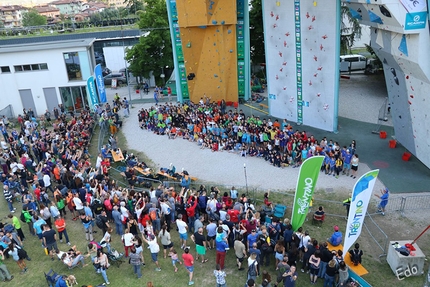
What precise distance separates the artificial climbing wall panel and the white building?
25.9 ft

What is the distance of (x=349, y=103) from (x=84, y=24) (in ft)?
202

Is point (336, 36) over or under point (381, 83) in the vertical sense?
over

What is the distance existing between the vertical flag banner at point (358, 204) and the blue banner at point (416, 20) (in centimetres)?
684

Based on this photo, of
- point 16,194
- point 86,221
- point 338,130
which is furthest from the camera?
point 338,130

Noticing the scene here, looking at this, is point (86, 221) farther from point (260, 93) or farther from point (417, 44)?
point (260, 93)

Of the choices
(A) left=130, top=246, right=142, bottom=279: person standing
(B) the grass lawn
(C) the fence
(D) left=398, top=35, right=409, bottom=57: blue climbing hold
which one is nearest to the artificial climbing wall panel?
(D) left=398, top=35, right=409, bottom=57: blue climbing hold

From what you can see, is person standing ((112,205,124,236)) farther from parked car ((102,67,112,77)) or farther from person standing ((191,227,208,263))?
parked car ((102,67,112,77))

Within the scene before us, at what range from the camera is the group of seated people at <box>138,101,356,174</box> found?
17.7 metres

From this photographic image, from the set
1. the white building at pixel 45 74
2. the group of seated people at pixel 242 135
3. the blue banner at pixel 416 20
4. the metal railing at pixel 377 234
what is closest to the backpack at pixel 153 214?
the metal railing at pixel 377 234

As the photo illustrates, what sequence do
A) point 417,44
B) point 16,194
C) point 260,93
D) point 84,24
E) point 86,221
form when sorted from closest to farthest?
point 86,221
point 417,44
point 16,194
point 260,93
point 84,24

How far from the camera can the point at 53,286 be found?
10992 millimetres

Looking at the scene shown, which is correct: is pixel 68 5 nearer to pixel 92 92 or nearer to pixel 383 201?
pixel 92 92

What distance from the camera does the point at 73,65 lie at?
93.5 feet

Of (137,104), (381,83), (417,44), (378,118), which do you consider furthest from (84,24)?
(417,44)
